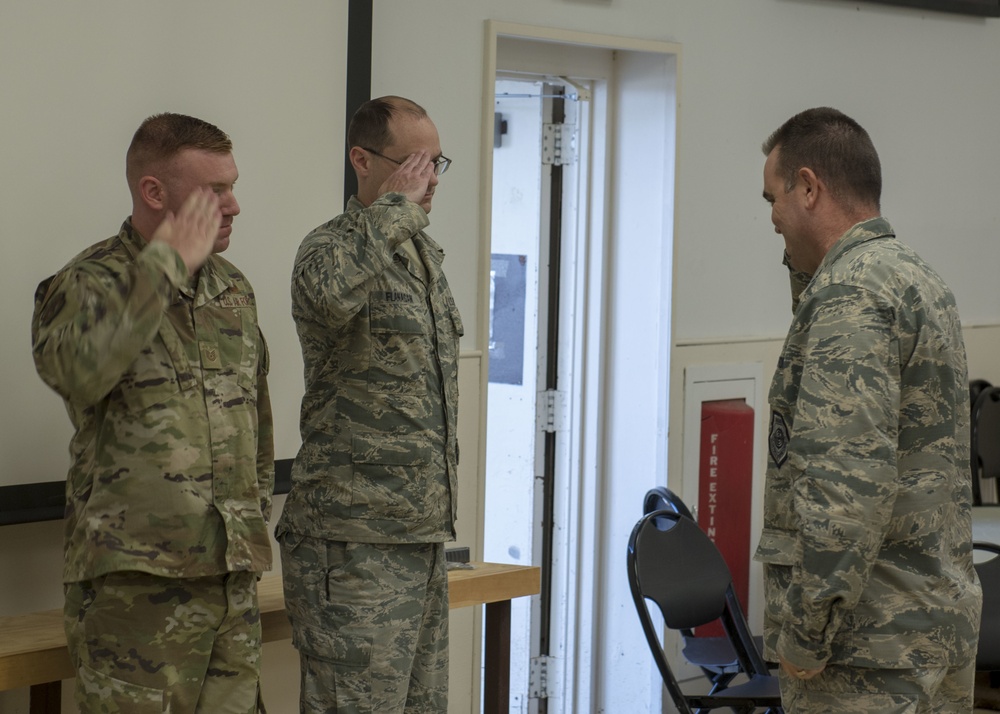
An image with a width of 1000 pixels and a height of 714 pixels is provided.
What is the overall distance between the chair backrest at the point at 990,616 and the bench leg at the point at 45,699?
233cm

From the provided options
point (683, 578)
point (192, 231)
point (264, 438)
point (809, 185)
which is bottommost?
point (683, 578)

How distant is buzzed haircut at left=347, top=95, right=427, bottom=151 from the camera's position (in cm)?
232

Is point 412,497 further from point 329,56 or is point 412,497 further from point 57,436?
point 329,56

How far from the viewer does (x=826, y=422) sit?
1768 mm

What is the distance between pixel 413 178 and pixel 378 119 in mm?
158

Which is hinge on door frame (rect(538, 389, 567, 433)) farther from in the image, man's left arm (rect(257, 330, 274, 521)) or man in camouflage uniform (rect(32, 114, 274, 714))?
man in camouflage uniform (rect(32, 114, 274, 714))

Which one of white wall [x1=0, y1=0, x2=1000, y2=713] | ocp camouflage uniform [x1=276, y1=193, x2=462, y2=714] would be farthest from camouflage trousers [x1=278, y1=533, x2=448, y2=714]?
white wall [x1=0, y1=0, x2=1000, y2=713]

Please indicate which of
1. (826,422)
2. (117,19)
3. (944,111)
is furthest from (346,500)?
(944,111)

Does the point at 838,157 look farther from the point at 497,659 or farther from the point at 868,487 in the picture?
the point at 497,659

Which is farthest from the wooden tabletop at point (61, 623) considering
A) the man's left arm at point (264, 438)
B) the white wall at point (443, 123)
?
the man's left arm at point (264, 438)

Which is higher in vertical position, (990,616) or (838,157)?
(838,157)

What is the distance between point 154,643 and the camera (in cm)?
185

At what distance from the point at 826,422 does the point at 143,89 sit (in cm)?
165

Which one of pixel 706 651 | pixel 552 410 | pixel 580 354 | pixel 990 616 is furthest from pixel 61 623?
pixel 990 616
